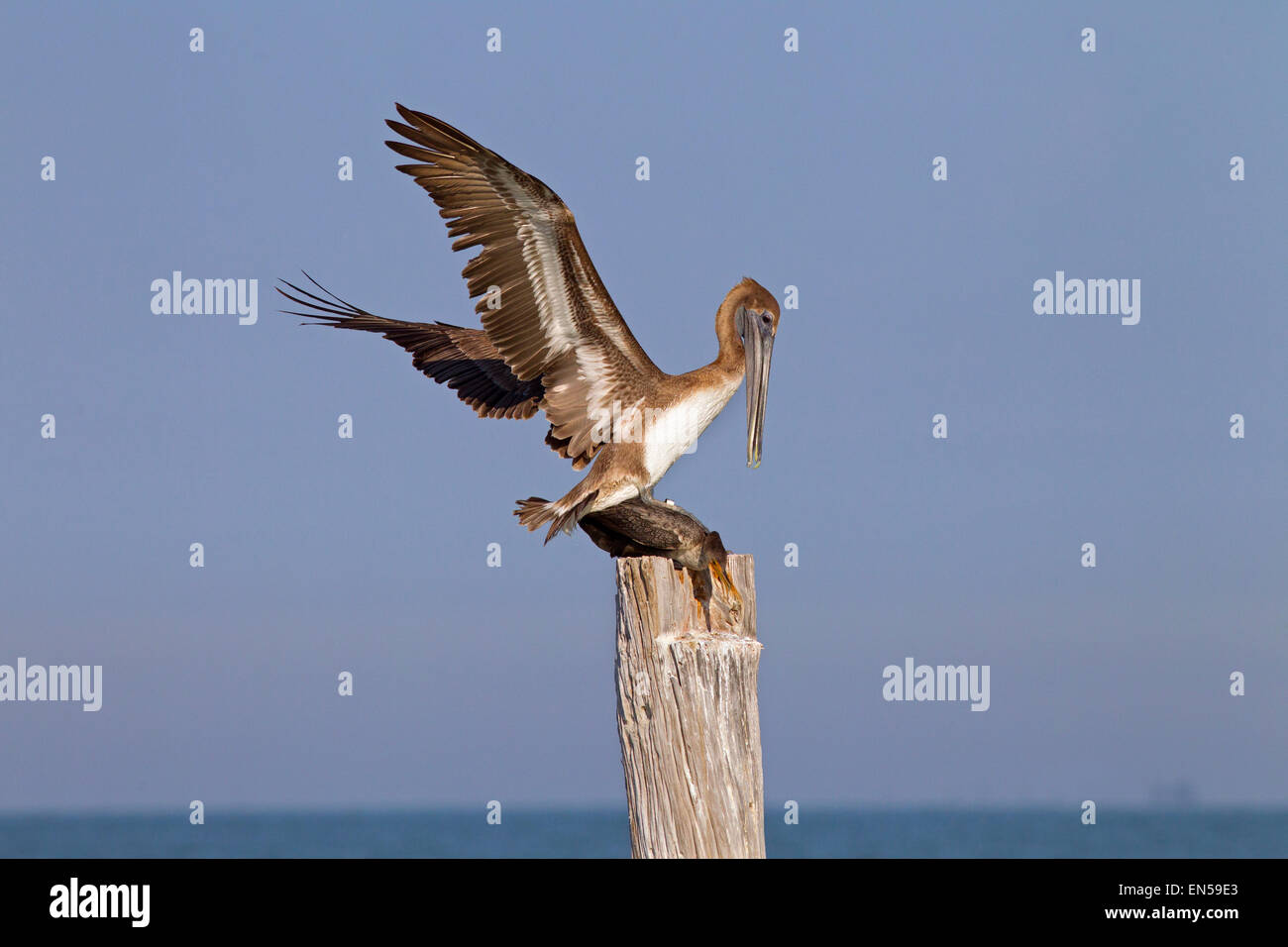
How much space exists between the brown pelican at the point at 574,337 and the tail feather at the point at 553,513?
0.01 m

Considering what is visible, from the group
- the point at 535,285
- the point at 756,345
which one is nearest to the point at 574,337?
the point at 535,285

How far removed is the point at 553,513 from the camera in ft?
25.5

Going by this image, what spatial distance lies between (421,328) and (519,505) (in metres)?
2.94

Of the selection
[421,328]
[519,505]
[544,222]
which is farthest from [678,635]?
[421,328]

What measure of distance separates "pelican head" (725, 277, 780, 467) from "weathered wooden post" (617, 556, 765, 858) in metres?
1.72

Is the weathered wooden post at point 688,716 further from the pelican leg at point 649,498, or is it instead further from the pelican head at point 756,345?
the pelican head at point 756,345

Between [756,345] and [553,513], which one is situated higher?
[756,345]

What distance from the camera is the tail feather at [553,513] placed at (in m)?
7.70

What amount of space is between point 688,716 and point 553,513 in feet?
5.39

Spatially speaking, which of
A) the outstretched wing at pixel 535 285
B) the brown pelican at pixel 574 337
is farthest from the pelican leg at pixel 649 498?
the outstretched wing at pixel 535 285

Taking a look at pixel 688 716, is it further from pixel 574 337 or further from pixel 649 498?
pixel 574 337

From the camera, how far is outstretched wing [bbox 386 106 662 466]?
7906 millimetres

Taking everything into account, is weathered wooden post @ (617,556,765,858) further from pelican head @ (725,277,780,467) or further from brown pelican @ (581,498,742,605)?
pelican head @ (725,277,780,467)

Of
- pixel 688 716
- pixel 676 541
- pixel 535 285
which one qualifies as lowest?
pixel 688 716
